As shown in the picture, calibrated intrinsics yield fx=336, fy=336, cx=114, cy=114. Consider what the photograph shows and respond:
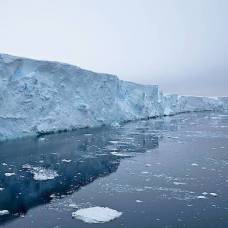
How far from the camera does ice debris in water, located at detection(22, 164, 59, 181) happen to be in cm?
984

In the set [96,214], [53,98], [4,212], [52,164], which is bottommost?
[4,212]

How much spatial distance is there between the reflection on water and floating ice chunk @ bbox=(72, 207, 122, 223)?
4.21 ft

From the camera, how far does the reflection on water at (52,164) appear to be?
8.28m

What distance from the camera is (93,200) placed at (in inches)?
301

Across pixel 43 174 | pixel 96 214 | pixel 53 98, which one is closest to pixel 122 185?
pixel 96 214

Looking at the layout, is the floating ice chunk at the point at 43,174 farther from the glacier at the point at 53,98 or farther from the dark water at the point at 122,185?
the glacier at the point at 53,98

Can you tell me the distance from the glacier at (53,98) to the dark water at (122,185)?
13.1ft

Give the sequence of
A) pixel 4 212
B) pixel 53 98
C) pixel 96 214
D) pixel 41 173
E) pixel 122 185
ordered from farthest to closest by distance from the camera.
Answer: pixel 53 98 < pixel 41 173 < pixel 122 185 < pixel 4 212 < pixel 96 214

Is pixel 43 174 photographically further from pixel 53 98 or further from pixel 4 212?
pixel 53 98

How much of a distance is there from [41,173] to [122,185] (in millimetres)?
2915

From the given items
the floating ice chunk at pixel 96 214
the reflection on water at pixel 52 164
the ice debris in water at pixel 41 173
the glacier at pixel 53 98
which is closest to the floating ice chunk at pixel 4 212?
the reflection on water at pixel 52 164

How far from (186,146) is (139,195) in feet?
25.8

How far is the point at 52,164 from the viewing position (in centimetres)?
1177

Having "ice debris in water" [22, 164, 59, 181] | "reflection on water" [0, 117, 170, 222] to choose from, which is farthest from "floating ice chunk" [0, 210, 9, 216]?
"ice debris in water" [22, 164, 59, 181]
